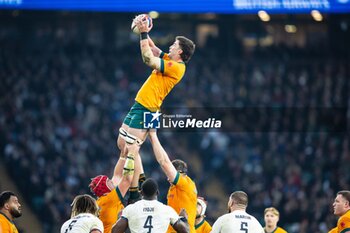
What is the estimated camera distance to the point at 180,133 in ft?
89.4

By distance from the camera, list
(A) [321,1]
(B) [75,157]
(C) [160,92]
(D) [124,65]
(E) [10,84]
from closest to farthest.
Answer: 1. (C) [160,92]
2. (A) [321,1]
3. (B) [75,157]
4. (E) [10,84]
5. (D) [124,65]

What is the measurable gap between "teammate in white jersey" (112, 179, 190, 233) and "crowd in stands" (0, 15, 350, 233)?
1300 cm

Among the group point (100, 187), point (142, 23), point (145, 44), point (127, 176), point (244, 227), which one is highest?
point (142, 23)

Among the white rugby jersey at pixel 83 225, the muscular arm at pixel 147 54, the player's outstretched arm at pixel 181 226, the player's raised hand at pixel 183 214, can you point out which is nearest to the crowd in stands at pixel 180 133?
the muscular arm at pixel 147 54

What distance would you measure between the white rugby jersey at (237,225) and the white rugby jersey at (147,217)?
3.18ft

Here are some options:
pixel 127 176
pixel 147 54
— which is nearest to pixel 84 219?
pixel 127 176

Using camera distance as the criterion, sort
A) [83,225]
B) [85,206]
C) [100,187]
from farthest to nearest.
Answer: [100,187]
[85,206]
[83,225]

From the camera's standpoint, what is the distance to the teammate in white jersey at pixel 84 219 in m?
10.5

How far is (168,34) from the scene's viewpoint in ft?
100

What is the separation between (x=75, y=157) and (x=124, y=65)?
5.34m

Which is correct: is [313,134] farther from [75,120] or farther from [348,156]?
[75,120]

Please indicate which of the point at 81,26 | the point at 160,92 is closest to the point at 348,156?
the point at 81,26

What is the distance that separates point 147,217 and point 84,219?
75cm

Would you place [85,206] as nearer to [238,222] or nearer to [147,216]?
[147,216]
